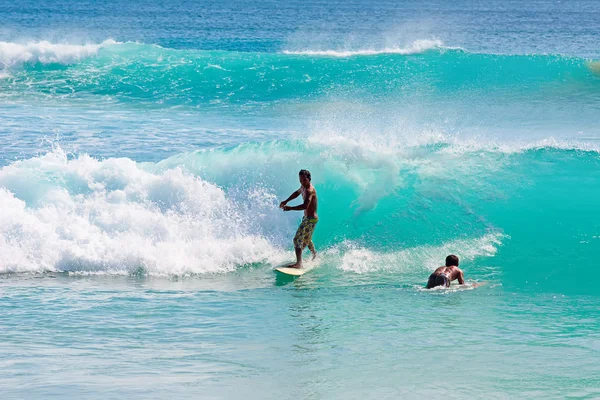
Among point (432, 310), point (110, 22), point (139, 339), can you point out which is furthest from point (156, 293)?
point (110, 22)

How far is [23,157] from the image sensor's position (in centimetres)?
1552

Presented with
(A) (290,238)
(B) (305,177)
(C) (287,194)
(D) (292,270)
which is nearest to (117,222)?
(A) (290,238)

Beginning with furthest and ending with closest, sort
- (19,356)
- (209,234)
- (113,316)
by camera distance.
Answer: (209,234) → (113,316) → (19,356)

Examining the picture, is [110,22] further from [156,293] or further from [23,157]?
[156,293]

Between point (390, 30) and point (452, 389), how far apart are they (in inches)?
1963

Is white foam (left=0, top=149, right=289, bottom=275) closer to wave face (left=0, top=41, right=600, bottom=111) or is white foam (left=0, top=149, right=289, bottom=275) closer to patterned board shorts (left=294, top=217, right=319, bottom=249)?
patterned board shorts (left=294, top=217, right=319, bottom=249)

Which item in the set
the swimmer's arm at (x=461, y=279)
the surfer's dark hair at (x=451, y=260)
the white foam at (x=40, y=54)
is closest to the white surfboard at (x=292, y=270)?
the surfer's dark hair at (x=451, y=260)

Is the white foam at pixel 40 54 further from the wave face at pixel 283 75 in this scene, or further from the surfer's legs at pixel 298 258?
the surfer's legs at pixel 298 258

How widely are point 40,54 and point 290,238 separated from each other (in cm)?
1975

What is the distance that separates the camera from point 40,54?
28.4 metres


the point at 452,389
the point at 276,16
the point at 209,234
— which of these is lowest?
the point at 452,389

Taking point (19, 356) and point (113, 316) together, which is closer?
point (19, 356)

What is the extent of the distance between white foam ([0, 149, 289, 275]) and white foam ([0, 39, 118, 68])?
1623 cm

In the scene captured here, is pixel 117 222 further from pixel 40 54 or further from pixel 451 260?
pixel 40 54
